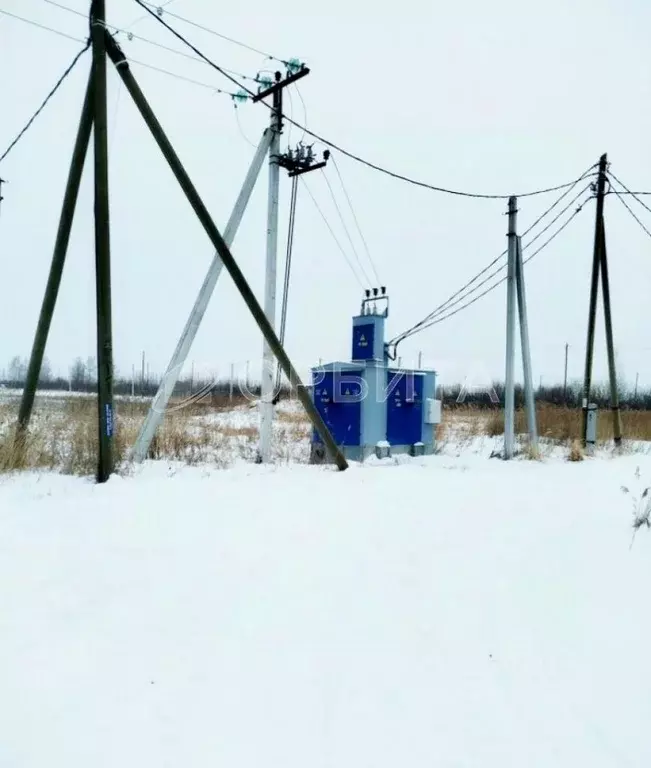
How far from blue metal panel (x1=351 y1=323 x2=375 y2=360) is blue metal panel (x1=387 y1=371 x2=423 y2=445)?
0.57 metres

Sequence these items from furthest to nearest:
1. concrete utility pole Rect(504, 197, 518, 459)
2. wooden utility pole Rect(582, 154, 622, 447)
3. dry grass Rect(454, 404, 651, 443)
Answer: dry grass Rect(454, 404, 651, 443) < wooden utility pole Rect(582, 154, 622, 447) < concrete utility pole Rect(504, 197, 518, 459)

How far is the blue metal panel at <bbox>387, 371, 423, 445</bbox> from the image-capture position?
34.4 feet

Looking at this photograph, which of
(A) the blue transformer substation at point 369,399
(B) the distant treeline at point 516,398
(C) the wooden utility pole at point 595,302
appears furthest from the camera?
(B) the distant treeline at point 516,398

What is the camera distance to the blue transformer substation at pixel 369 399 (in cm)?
984

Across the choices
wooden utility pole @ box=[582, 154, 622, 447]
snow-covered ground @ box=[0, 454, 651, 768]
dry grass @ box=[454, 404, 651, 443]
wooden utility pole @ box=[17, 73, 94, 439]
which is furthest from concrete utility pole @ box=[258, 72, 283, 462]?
dry grass @ box=[454, 404, 651, 443]

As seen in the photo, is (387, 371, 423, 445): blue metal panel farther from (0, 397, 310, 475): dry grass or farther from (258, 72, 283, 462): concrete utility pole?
(258, 72, 283, 462): concrete utility pole

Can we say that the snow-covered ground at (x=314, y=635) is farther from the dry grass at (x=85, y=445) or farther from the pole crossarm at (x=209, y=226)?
the pole crossarm at (x=209, y=226)

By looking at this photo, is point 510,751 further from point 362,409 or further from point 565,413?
point 565,413

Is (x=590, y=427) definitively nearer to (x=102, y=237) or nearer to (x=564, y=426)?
(x=564, y=426)

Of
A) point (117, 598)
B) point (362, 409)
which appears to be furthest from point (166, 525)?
point (362, 409)

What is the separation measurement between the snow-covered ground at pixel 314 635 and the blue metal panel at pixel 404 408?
5.17 meters

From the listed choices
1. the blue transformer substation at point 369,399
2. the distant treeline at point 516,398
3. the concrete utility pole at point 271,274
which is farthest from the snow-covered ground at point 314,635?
the distant treeline at point 516,398

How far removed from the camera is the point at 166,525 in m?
4.57

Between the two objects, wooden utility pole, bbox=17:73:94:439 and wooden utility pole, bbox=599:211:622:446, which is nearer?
wooden utility pole, bbox=17:73:94:439
